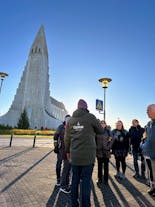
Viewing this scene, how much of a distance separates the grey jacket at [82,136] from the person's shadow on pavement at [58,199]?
1.29m

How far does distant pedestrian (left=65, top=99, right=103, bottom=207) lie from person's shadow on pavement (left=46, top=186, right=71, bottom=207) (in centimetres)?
77

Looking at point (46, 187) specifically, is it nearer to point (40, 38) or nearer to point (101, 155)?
point (101, 155)

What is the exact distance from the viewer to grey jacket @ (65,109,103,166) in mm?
3000

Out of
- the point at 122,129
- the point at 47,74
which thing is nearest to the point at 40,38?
the point at 47,74

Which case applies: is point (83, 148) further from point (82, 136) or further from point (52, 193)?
point (52, 193)

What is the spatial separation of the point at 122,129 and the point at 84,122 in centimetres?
370

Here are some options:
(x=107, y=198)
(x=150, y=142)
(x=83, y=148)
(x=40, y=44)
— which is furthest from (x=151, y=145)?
(x=40, y=44)

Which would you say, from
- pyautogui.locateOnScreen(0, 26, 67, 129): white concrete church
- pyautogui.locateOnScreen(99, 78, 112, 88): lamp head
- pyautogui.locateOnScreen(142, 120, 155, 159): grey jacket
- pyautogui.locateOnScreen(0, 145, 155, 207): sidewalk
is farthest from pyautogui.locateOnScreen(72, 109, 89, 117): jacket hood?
pyautogui.locateOnScreen(0, 26, 67, 129): white concrete church

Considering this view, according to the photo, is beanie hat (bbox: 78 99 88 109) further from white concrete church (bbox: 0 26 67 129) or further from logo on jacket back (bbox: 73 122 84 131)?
white concrete church (bbox: 0 26 67 129)

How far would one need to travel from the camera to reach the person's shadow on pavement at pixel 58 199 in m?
3.74

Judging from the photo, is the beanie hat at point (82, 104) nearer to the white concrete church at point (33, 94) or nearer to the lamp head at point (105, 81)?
the lamp head at point (105, 81)

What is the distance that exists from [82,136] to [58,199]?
6.26 ft

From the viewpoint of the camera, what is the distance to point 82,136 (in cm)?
304

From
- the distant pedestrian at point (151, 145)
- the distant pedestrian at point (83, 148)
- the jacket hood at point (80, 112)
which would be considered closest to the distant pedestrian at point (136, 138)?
the distant pedestrian at point (151, 145)
